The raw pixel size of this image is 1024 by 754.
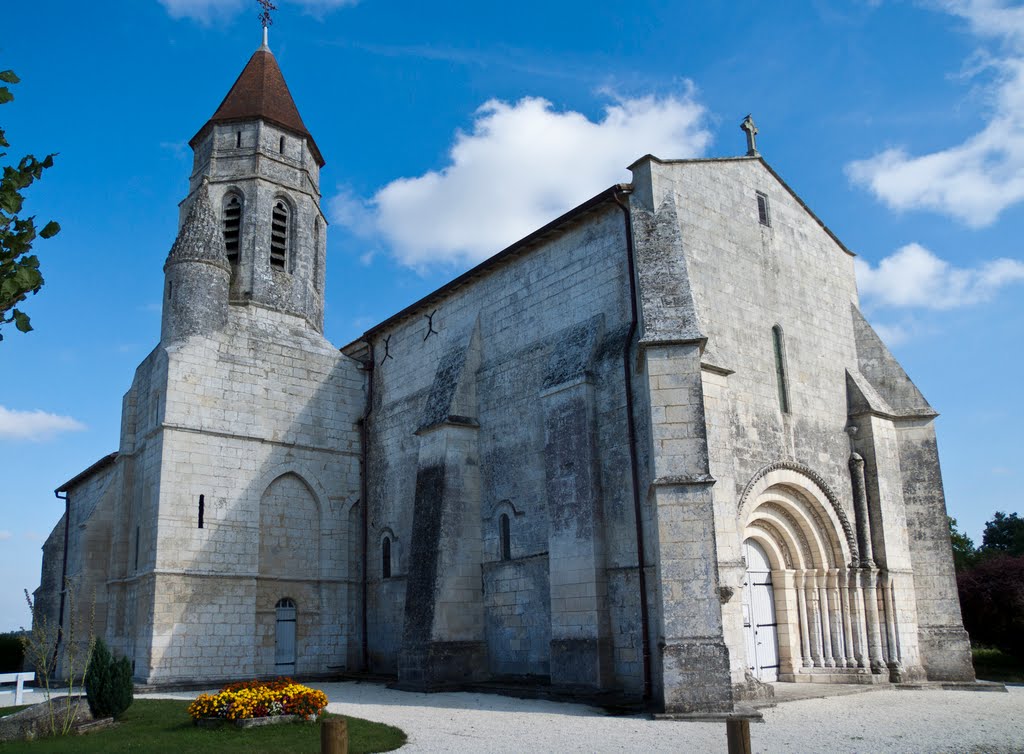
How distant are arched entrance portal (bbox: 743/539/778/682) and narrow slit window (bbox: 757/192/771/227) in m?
6.38

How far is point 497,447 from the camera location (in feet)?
56.5

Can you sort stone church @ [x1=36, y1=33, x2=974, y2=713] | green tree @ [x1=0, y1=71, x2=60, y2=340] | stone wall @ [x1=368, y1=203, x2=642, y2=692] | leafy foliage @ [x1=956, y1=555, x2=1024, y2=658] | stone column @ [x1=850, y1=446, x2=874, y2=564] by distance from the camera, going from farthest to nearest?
leafy foliage @ [x1=956, y1=555, x2=1024, y2=658]
stone column @ [x1=850, y1=446, x2=874, y2=564]
stone wall @ [x1=368, y1=203, x2=642, y2=692]
stone church @ [x1=36, y1=33, x2=974, y2=713]
green tree @ [x1=0, y1=71, x2=60, y2=340]

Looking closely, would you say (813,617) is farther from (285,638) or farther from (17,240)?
(17,240)

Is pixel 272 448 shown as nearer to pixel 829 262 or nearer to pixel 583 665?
pixel 583 665

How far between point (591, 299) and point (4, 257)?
11271 mm

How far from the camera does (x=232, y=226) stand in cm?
2258

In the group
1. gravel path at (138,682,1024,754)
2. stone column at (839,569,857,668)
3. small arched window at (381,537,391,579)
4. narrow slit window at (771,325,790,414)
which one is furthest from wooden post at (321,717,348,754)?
small arched window at (381,537,391,579)

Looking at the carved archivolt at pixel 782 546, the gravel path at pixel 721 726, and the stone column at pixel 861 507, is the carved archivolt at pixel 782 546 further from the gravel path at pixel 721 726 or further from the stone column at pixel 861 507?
the gravel path at pixel 721 726

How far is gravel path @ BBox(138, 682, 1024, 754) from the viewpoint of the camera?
30.5 feet

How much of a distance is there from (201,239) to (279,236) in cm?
290

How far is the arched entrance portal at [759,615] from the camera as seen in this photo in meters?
14.7

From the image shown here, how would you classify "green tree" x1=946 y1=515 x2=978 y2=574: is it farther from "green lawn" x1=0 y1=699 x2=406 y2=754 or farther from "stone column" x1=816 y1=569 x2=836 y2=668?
"green lawn" x1=0 y1=699 x2=406 y2=754

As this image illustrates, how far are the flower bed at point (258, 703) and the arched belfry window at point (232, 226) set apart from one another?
13501 millimetres

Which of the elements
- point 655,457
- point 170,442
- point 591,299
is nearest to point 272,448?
point 170,442
